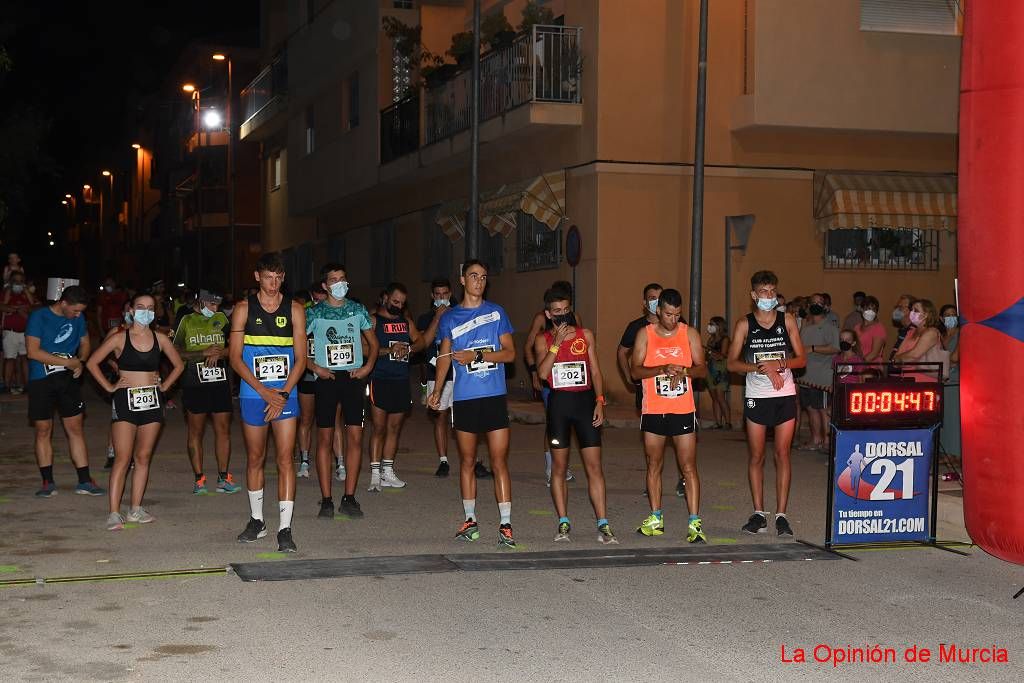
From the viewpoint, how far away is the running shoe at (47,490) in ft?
37.8

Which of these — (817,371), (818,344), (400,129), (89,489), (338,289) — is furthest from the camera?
Answer: (400,129)

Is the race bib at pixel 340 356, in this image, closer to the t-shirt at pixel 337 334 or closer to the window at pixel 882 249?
the t-shirt at pixel 337 334

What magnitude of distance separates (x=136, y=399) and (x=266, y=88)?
2932 cm

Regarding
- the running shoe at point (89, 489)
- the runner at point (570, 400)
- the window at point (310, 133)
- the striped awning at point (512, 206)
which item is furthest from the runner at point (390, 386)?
the window at point (310, 133)

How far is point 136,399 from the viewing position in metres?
10.0

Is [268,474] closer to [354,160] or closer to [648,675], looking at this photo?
[648,675]

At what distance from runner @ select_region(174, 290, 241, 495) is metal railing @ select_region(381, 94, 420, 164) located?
49.3 feet

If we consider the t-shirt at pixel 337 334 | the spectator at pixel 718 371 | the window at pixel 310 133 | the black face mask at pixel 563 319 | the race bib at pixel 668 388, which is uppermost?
the window at pixel 310 133

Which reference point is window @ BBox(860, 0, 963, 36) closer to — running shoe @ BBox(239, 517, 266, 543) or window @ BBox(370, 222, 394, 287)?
window @ BBox(370, 222, 394, 287)

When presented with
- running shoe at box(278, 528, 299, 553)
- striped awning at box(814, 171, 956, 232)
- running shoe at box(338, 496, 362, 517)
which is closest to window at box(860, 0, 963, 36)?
striped awning at box(814, 171, 956, 232)

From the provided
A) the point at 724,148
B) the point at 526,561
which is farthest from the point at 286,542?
the point at 724,148

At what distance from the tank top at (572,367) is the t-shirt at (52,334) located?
14.7ft

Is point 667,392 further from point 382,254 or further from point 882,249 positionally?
point 382,254

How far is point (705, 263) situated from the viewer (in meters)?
21.9
